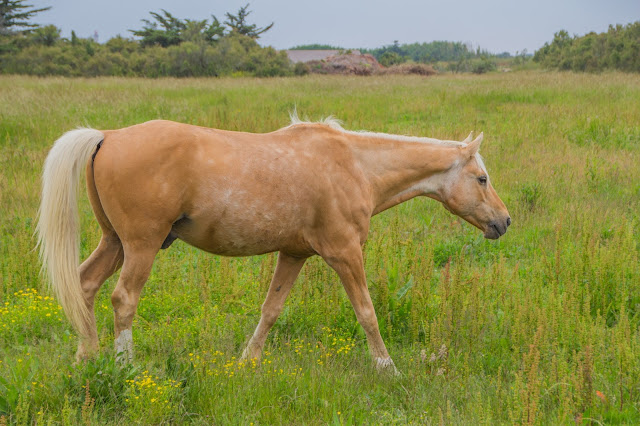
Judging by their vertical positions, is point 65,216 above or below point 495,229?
above

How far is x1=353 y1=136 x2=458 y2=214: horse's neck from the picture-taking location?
489cm

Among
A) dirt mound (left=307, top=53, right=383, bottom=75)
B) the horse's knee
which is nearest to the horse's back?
the horse's knee

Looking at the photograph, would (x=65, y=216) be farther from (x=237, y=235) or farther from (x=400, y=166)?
(x=400, y=166)

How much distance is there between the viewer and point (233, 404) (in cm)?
365

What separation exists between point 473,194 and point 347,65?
1732 inches

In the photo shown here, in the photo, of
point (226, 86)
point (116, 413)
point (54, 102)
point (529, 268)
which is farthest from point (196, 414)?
point (226, 86)

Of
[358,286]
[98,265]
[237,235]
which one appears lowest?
[358,286]

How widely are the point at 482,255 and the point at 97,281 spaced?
440cm

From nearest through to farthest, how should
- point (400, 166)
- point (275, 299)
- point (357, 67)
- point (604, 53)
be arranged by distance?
point (275, 299), point (400, 166), point (604, 53), point (357, 67)

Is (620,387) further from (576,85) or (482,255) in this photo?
(576,85)

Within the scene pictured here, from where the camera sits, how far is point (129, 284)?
161 inches

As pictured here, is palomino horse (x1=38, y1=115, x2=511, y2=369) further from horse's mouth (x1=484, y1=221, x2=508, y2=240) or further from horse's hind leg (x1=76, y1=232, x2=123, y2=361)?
horse's mouth (x1=484, y1=221, x2=508, y2=240)

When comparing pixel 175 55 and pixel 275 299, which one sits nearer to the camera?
pixel 275 299

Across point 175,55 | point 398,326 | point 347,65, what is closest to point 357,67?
point 347,65
